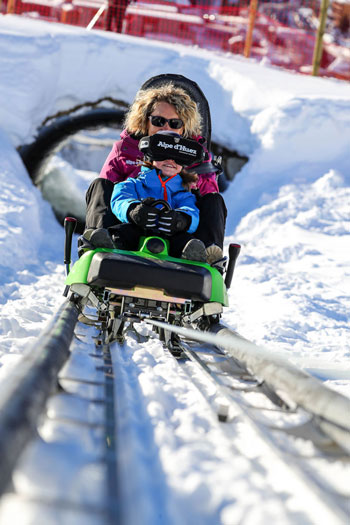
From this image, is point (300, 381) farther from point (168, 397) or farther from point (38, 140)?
point (38, 140)

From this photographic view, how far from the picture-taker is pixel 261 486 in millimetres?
1447

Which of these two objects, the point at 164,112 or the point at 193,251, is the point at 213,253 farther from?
the point at 164,112

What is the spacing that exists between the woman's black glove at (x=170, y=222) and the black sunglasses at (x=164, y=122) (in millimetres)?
1043

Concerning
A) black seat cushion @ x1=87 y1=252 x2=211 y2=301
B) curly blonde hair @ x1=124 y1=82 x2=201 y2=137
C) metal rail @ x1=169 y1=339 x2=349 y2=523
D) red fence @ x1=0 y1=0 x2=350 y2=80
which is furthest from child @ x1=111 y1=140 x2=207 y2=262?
red fence @ x1=0 y1=0 x2=350 y2=80

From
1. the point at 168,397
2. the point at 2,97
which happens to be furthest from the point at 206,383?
the point at 2,97

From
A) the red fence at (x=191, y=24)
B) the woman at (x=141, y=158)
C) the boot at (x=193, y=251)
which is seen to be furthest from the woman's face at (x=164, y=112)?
the red fence at (x=191, y=24)

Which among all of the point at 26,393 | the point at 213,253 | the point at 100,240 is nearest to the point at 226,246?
the point at 213,253

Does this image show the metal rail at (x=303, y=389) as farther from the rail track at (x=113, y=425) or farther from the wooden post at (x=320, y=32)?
the wooden post at (x=320, y=32)

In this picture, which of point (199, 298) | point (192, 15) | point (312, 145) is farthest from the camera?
point (192, 15)

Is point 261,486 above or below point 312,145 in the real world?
below

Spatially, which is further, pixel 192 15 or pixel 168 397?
pixel 192 15

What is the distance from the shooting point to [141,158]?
423 cm

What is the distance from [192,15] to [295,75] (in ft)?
18.1

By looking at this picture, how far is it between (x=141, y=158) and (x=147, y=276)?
1.59m
